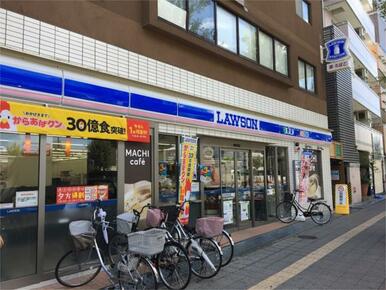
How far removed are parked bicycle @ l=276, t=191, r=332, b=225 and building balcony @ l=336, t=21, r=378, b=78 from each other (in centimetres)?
1097

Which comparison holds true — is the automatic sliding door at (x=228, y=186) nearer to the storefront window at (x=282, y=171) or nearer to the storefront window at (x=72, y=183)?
the storefront window at (x=282, y=171)

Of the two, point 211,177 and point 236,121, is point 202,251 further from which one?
point 236,121

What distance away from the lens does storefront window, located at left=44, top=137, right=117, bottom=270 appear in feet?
21.2

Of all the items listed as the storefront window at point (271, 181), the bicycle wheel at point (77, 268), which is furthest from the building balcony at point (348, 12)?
the bicycle wheel at point (77, 268)

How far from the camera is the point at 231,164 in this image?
11.4 m

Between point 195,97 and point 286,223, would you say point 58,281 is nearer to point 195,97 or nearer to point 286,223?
point 195,97

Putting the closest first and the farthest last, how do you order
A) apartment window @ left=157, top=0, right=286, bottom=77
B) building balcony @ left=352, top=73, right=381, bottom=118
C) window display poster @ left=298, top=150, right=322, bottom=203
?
1. apartment window @ left=157, top=0, right=286, bottom=77
2. window display poster @ left=298, top=150, right=322, bottom=203
3. building balcony @ left=352, top=73, right=381, bottom=118

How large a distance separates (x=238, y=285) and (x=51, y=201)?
350cm

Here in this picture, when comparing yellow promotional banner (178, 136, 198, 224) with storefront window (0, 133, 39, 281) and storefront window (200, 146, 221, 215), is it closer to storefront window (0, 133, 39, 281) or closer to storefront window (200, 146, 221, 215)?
storefront window (200, 146, 221, 215)

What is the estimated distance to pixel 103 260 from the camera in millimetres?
6258

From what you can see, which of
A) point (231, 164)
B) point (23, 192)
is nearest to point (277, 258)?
point (231, 164)

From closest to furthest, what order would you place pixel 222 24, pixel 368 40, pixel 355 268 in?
pixel 355 268 < pixel 222 24 < pixel 368 40

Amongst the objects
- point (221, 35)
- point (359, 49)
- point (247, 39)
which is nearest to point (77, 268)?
point (221, 35)

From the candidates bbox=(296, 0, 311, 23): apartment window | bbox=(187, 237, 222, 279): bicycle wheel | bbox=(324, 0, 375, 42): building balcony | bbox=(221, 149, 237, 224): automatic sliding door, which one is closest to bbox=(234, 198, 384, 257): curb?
bbox=(221, 149, 237, 224): automatic sliding door
